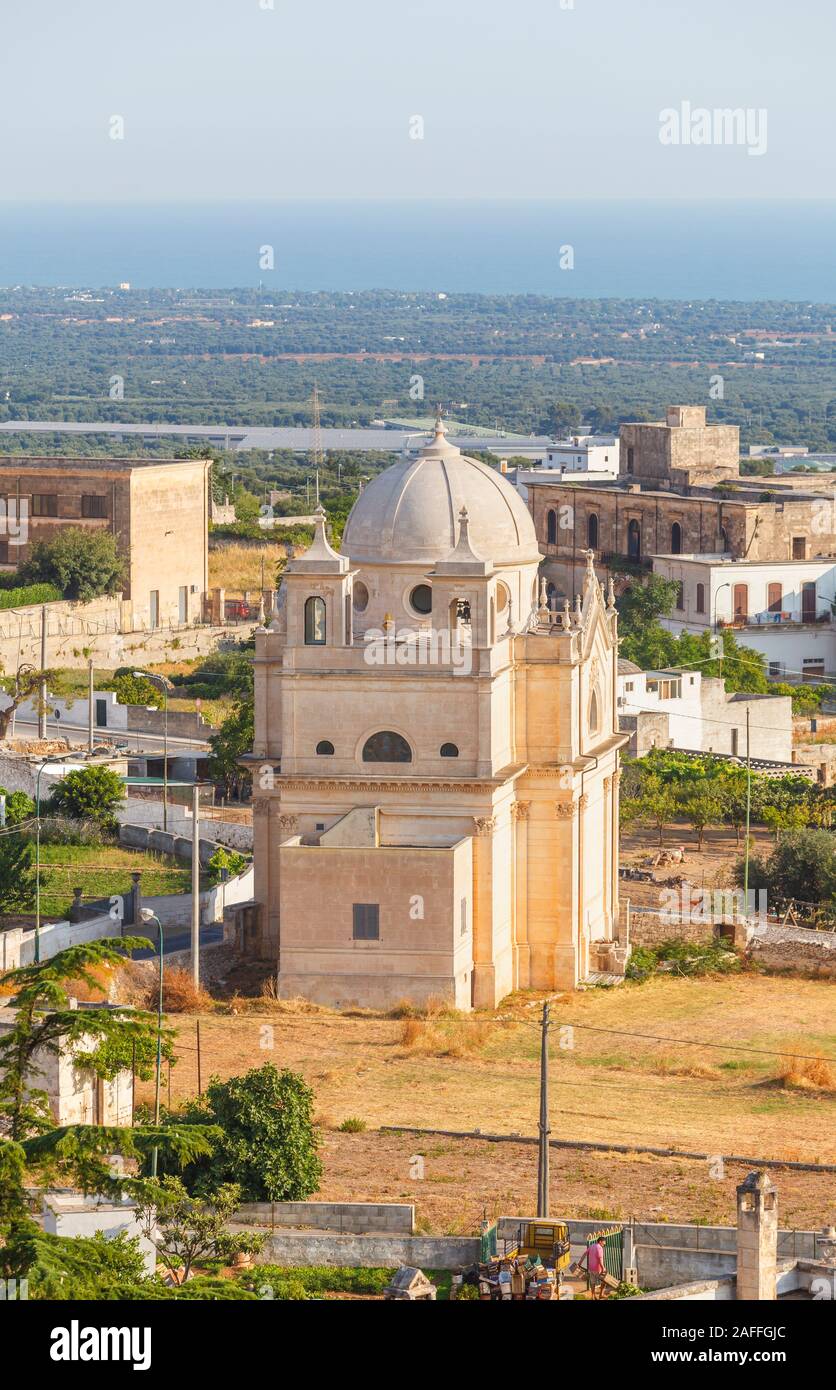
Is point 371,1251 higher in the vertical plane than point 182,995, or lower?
higher

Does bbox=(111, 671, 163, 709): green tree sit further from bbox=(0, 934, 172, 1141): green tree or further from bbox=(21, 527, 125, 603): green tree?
bbox=(0, 934, 172, 1141): green tree

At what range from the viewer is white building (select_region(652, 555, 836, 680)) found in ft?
258

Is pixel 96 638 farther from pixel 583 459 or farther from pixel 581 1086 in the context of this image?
pixel 583 459

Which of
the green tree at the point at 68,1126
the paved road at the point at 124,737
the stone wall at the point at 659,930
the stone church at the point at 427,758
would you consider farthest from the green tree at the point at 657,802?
the green tree at the point at 68,1126

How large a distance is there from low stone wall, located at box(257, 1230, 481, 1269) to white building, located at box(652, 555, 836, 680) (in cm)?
4961

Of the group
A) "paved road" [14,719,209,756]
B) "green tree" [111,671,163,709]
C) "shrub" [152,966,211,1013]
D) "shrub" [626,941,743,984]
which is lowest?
"shrub" [626,941,743,984]

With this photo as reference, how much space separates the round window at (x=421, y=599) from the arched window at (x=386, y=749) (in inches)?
93.1

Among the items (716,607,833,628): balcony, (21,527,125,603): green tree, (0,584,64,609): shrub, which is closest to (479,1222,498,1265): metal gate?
(0,584,64,609): shrub

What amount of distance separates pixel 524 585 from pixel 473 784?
415 cm

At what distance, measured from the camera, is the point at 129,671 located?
70.9m

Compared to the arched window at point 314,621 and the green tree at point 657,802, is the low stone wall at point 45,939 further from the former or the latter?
the green tree at point 657,802

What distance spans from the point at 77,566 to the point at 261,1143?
50.2 metres

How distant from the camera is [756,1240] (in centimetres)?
2683

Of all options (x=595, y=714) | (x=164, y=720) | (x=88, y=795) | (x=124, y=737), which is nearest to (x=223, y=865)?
(x=88, y=795)
